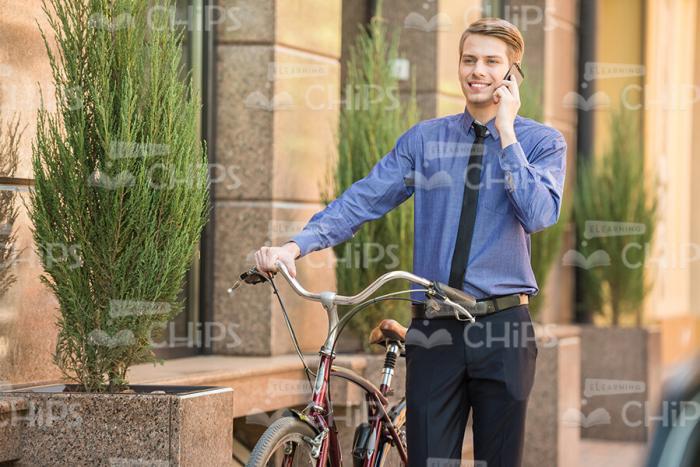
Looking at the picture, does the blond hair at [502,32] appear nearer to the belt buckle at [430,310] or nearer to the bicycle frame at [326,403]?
the belt buckle at [430,310]

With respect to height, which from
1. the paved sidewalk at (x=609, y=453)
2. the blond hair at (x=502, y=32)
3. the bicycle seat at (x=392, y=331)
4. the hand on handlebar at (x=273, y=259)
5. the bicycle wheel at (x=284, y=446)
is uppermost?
the blond hair at (x=502, y=32)

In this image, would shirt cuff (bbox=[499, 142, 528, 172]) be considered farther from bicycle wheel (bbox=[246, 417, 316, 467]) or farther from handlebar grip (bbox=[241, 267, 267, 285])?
bicycle wheel (bbox=[246, 417, 316, 467])

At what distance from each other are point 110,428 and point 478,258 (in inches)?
62.4

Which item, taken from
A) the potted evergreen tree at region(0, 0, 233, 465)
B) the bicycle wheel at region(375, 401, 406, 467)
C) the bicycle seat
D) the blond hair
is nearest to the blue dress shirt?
the blond hair

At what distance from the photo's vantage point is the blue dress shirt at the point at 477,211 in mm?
3893

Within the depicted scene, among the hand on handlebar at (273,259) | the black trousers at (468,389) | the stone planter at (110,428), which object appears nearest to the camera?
the hand on handlebar at (273,259)

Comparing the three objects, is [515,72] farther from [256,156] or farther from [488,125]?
[256,156]

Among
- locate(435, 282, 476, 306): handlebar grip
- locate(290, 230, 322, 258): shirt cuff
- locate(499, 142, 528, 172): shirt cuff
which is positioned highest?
locate(499, 142, 528, 172): shirt cuff

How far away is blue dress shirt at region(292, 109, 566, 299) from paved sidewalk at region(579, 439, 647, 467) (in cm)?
517

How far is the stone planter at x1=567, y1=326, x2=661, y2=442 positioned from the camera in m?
10.6

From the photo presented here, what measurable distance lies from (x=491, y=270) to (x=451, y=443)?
20.9 inches

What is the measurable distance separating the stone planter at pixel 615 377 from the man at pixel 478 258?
682cm

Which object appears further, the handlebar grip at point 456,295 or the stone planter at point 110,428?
the stone planter at point 110,428

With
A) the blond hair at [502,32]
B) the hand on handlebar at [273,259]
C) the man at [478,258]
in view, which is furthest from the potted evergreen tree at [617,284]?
the hand on handlebar at [273,259]
